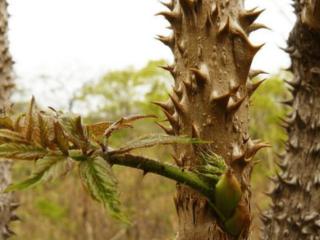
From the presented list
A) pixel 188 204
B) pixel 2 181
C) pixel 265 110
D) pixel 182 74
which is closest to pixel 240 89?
pixel 182 74

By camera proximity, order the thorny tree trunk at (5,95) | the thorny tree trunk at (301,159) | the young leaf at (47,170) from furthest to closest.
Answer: the thorny tree trunk at (5,95), the thorny tree trunk at (301,159), the young leaf at (47,170)

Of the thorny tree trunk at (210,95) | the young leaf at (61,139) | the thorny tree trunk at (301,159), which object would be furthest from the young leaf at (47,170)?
the thorny tree trunk at (301,159)

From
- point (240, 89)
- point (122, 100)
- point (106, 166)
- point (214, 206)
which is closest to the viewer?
point (106, 166)

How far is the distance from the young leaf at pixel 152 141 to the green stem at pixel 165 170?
2 cm

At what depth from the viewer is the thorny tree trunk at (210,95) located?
43.6 inches

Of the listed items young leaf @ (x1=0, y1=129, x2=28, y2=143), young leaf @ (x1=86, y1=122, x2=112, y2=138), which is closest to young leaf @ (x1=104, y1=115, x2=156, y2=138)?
young leaf @ (x1=86, y1=122, x2=112, y2=138)

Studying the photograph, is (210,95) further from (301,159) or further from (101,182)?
(301,159)

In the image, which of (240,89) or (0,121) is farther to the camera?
(240,89)

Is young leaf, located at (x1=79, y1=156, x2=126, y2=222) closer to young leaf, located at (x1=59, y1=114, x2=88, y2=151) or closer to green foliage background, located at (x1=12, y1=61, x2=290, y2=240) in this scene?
young leaf, located at (x1=59, y1=114, x2=88, y2=151)

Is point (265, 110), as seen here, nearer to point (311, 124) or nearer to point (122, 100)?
point (122, 100)

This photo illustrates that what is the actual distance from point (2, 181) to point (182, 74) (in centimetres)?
146

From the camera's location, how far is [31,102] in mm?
928

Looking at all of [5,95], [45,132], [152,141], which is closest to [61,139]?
[45,132]

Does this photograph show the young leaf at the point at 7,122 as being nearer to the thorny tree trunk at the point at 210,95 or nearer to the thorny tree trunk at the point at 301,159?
the thorny tree trunk at the point at 210,95
